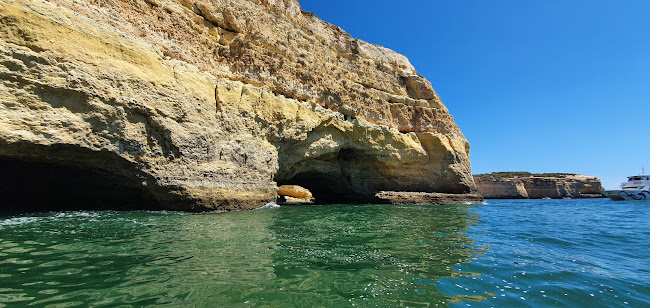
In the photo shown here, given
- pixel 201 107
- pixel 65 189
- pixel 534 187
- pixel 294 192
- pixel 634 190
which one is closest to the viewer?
pixel 65 189

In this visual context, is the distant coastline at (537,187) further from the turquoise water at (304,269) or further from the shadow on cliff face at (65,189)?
the shadow on cliff face at (65,189)

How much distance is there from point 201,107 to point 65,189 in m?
5.87

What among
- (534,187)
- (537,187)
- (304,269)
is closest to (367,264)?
(304,269)

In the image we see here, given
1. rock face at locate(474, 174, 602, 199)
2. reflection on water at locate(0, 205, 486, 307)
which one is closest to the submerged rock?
reflection on water at locate(0, 205, 486, 307)

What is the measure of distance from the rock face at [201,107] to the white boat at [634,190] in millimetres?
23577

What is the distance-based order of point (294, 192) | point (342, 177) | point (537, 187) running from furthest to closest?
point (537, 187), point (294, 192), point (342, 177)

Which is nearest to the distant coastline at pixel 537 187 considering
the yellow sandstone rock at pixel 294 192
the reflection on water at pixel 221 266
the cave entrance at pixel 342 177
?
the cave entrance at pixel 342 177

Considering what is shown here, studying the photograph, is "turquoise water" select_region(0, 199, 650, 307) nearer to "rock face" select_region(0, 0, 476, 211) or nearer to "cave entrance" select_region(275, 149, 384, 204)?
"rock face" select_region(0, 0, 476, 211)

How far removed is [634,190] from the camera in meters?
Answer: 31.2

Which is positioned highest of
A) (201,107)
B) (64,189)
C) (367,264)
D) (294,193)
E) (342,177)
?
(201,107)

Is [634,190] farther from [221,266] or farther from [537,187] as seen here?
[221,266]

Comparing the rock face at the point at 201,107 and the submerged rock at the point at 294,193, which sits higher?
the rock face at the point at 201,107

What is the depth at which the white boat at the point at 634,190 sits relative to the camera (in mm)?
30695

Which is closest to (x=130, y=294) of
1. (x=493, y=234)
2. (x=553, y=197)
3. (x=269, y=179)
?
(x=493, y=234)
